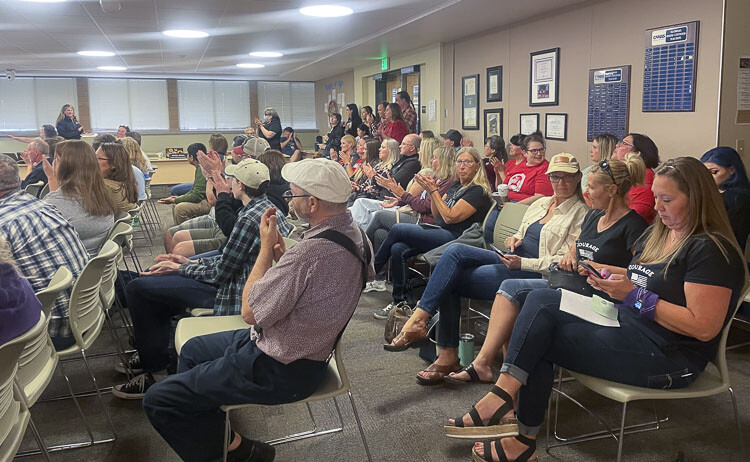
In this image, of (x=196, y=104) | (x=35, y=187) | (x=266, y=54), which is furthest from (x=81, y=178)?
(x=196, y=104)

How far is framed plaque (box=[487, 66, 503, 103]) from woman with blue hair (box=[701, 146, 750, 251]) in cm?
360

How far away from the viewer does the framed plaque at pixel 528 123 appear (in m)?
6.34

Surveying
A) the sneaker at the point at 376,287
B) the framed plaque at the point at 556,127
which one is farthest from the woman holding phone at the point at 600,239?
the framed plaque at the point at 556,127

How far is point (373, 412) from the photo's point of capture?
280cm

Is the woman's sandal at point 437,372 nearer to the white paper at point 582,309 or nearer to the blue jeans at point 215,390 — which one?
the white paper at point 582,309

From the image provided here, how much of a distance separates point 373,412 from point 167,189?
10655mm

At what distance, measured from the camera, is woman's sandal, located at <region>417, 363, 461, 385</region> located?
306 centimetres

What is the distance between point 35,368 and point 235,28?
19.3 ft

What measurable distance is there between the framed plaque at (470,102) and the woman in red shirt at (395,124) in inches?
30.8

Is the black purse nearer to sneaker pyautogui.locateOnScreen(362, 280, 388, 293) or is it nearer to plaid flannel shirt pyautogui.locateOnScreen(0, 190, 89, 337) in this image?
plaid flannel shirt pyautogui.locateOnScreen(0, 190, 89, 337)

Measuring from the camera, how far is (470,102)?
7.64 meters

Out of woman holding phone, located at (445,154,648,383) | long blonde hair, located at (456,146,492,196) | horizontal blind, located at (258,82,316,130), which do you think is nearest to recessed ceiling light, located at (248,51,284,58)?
horizontal blind, located at (258,82,316,130)

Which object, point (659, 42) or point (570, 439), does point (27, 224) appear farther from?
point (659, 42)

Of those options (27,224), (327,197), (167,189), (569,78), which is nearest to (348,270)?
(327,197)
